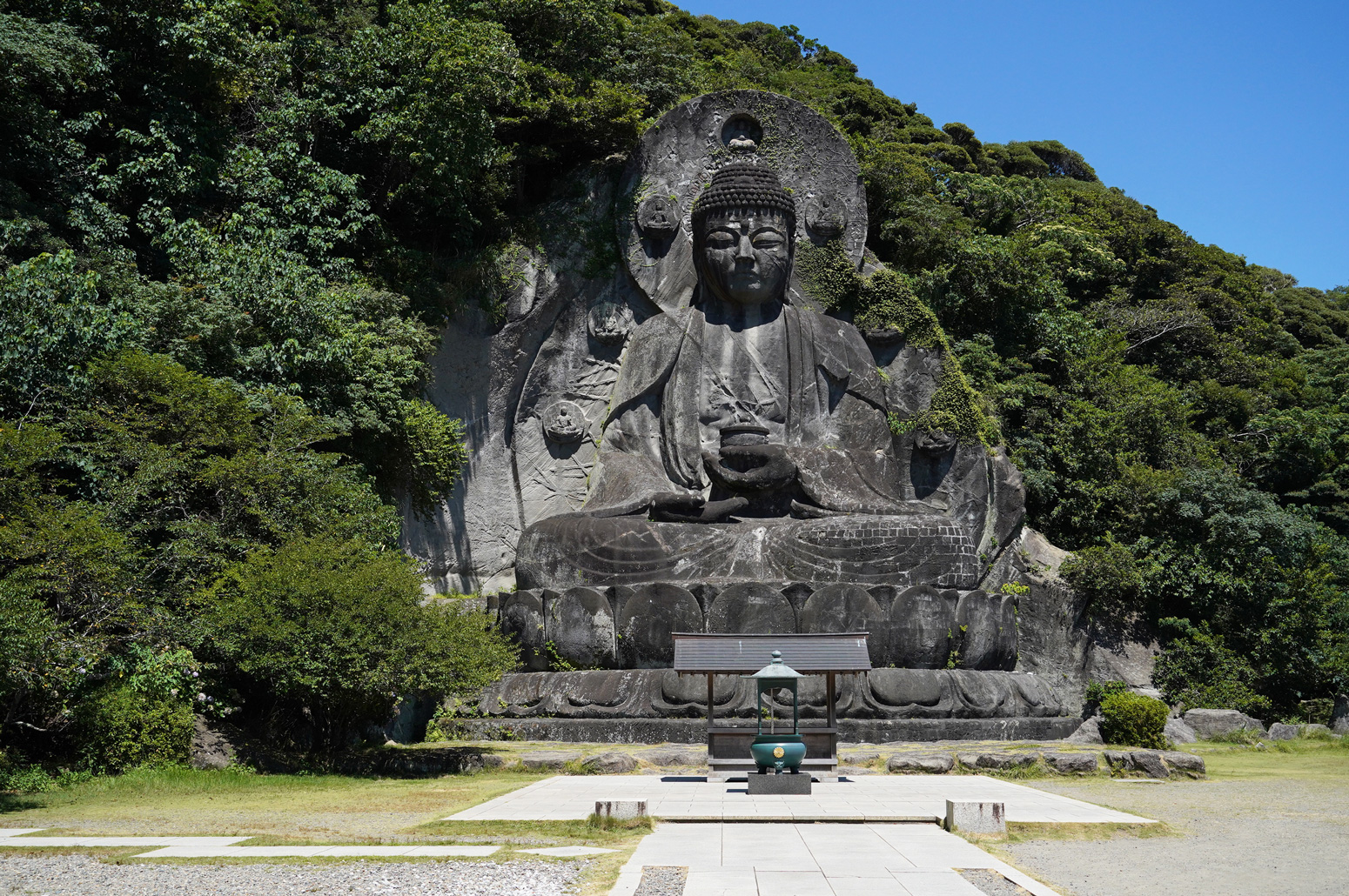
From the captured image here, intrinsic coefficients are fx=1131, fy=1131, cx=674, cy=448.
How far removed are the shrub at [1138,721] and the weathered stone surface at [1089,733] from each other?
30 centimetres

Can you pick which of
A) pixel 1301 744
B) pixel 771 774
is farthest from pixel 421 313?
pixel 1301 744

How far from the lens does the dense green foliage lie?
1038cm

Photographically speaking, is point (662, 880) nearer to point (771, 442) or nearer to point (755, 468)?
point (755, 468)

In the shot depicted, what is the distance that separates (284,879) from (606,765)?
528cm

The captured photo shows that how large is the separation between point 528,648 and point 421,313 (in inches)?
201

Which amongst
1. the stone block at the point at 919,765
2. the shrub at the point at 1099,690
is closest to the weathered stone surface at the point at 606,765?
the stone block at the point at 919,765

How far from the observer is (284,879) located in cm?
572

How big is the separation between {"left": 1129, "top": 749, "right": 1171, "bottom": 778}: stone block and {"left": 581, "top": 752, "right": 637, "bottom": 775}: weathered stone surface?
4.87 metres

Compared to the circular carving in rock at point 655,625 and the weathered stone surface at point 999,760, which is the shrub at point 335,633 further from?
the weathered stone surface at point 999,760

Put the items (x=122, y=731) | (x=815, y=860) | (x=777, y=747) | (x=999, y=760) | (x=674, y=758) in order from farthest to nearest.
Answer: (x=674, y=758) → (x=999, y=760) → (x=122, y=731) → (x=777, y=747) → (x=815, y=860)

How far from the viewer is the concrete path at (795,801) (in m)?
7.64

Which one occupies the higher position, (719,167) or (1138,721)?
(719,167)

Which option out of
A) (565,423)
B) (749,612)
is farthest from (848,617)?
(565,423)

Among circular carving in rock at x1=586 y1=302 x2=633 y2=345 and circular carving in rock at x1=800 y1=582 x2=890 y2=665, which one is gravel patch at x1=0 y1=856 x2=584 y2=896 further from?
circular carving in rock at x1=586 y1=302 x2=633 y2=345
